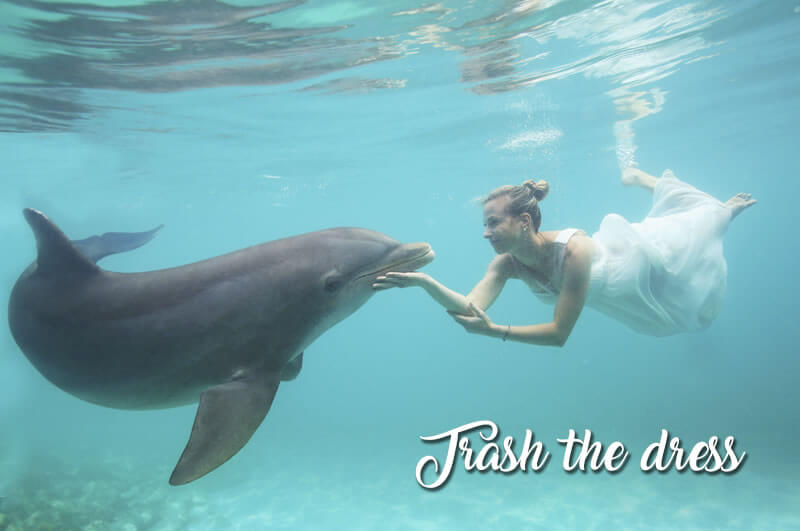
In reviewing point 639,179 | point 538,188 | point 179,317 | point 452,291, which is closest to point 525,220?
point 538,188

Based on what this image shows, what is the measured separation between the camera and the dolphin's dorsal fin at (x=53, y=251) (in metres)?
3.40

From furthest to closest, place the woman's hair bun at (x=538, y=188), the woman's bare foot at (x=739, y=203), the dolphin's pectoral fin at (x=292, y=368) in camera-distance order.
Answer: the woman's bare foot at (x=739, y=203), the woman's hair bun at (x=538, y=188), the dolphin's pectoral fin at (x=292, y=368)

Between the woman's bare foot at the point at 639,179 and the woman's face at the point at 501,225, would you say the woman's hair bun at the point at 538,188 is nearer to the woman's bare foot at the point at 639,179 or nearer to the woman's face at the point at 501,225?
the woman's face at the point at 501,225

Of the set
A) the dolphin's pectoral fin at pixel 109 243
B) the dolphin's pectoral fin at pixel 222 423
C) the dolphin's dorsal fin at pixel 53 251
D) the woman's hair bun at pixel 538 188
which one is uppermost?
the woman's hair bun at pixel 538 188

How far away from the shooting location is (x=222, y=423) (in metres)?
2.94

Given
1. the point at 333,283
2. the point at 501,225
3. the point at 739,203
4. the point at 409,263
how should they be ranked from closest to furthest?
the point at 333,283 → the point at 409,263 → the point at 501,225 → the point at 739,203

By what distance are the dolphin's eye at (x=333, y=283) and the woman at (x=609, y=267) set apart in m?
0.28

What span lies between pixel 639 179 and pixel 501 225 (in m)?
3.82

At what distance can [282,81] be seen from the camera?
12.8m

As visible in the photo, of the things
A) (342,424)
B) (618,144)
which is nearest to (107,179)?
(342,424)

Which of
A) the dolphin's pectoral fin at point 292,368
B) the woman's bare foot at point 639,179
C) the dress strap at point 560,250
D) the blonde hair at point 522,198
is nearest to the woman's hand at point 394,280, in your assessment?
the dolphin's pectoral fin at point 292,368

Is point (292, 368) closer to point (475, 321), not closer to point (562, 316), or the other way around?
point (475, 321)

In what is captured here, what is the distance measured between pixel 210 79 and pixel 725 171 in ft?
136

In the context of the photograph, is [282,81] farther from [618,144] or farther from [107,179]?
[618,144]
